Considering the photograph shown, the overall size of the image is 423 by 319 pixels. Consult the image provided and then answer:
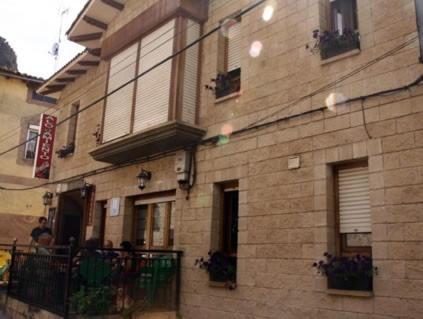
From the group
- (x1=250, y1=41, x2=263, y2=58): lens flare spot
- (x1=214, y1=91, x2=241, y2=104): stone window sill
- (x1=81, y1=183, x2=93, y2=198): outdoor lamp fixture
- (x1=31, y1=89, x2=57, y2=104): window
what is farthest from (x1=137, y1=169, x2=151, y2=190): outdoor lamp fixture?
(x1=31, y1=89, x2=57, y2=104): window

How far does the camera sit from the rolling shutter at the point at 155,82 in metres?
9.46

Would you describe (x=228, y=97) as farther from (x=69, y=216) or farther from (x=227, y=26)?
(x=69, y=216)

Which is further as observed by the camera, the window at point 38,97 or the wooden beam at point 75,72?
the window at point 38,97

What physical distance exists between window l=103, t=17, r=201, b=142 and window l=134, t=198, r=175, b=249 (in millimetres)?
1610

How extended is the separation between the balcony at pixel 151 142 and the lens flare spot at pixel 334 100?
2.74m

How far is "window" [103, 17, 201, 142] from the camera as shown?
9.29 meters

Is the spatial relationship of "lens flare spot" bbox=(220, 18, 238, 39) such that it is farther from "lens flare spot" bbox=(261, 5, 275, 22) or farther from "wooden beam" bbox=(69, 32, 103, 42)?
"wooden beam" bbox=(69, 32, 103, 42)

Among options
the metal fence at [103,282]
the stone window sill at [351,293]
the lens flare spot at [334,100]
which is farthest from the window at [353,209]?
the metal fence at [103,282]

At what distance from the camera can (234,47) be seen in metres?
9.23

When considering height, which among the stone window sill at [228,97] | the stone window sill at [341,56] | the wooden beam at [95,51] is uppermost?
the wooden beam at [95,51]

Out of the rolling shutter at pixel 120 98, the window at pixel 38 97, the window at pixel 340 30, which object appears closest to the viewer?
the window at pixel 340 30

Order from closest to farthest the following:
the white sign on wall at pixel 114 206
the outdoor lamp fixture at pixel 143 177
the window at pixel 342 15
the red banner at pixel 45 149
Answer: the window at pixel 342 15 → the outdoor lamp fixture at pixel 143 177 → the white sign on wall at pixel 114 206 → the red banner at pixel 45 149

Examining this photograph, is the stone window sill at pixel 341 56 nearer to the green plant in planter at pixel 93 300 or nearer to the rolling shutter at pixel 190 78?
the rolling shutter at pixel 190 78

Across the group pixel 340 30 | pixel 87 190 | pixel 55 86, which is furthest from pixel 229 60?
pixel 55 86
